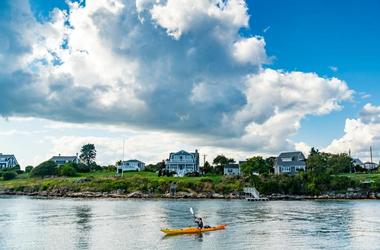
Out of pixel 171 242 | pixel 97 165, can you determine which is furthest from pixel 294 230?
pixel 97 165

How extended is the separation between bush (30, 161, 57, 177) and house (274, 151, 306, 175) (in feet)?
271

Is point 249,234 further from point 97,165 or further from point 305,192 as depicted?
point 97,165

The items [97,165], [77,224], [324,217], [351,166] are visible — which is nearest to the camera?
[77,224]

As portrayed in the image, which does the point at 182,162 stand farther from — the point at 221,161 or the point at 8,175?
the point at 8,175

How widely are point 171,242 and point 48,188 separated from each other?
106114 mm

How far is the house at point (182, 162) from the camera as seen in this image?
162 meters

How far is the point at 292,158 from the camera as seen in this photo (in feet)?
552

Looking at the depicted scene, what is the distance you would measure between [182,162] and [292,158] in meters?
42.1

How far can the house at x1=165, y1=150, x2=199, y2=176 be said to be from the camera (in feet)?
530

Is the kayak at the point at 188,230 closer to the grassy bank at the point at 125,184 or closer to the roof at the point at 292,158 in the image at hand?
the grassy bank at the point at 125,184

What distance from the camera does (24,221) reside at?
6175 centimetres

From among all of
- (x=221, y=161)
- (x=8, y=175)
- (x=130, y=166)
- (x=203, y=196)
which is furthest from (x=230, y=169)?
(x=8, y=175)

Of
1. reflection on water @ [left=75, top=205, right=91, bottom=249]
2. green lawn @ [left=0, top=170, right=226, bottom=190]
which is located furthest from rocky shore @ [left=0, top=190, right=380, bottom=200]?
reflection on water @ [left=75, top=205, right=91, bottom=249]

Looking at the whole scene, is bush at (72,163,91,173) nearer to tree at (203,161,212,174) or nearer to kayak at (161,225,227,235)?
tree at (203,161,212,174)
